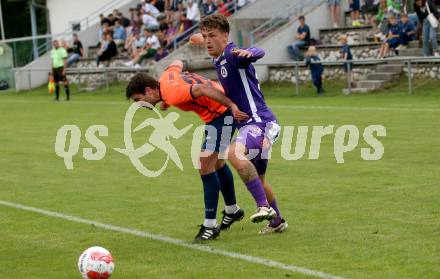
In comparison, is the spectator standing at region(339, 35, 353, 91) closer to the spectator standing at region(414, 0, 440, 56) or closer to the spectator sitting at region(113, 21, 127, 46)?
the spectator standing at region(414, 0, 440, 56)

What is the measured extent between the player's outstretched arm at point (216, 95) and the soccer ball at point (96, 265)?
5.86 ft

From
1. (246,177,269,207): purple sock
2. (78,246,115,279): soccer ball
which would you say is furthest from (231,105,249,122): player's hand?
(78,246,115,279): soccer ball

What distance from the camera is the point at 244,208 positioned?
33.3ft

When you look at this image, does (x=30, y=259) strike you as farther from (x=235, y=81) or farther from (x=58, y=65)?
(x=58, y=65)

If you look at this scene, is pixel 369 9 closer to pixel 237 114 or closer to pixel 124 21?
pixel 124 21

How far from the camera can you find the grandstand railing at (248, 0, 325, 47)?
1305 inches

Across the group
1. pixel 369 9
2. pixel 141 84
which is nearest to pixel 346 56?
pixel 369 9

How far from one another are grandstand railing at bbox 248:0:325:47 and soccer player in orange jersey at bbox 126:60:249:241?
24.0 metres

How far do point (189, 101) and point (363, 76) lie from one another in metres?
19.8

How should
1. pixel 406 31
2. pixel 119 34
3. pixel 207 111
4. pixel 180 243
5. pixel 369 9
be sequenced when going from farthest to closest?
pixel 119 34, pixel 369 9, pixel 406 31, pixel 207 111, pixel 180 243

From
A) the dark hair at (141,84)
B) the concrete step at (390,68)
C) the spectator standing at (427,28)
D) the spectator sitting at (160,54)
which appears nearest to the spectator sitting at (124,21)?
the spectator sitting at (160,54)

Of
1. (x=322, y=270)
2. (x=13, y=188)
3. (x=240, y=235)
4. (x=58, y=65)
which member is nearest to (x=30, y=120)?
(x=58, y=65)

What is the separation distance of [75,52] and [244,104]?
3431cm

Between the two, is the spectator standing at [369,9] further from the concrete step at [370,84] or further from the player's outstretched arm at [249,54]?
the player's outstretched arm at [249,54]
